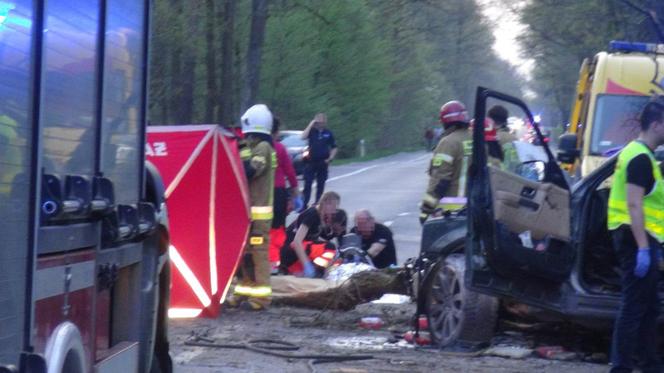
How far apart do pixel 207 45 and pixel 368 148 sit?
137 feet

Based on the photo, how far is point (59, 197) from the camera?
4.20 m

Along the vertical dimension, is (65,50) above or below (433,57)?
below

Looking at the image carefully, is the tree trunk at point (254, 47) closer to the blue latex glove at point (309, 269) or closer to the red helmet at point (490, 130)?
the blue latex glove at point (309, 269)

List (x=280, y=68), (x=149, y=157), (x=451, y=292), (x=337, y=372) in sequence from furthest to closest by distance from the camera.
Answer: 1. (x=280, y=68)
2. (x=149, y=157)
3. (x=451, y=292)
4. (x=337, y=372)

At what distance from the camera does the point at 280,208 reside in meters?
13.2

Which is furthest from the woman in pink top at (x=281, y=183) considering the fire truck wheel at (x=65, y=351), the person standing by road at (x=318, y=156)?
the person standing by road at (x=318, y=156)

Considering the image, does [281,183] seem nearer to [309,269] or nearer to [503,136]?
[309,269]

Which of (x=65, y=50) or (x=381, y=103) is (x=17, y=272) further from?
(x=381, y=103)

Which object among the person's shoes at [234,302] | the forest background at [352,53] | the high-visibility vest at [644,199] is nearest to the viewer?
the high-visibility vest at [644,199]

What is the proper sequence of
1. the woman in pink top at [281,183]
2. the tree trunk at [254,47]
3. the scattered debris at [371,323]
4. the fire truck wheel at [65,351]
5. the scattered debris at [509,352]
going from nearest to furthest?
the fire truck wheel at [65,351]
the scattered debris at [509,352]
the scattered debris at [371,323]
the woman in pink top at [281,183]
the tree trunk at [254,47]

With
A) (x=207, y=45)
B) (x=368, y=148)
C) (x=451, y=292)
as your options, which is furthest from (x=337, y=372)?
(x=368, y=148)

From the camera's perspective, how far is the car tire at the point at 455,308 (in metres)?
8.79

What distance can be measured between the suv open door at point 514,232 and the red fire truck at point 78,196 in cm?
246

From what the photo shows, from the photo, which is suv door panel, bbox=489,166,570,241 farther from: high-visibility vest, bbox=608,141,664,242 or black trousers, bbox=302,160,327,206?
black trousers, bbox=302,160,327,206
